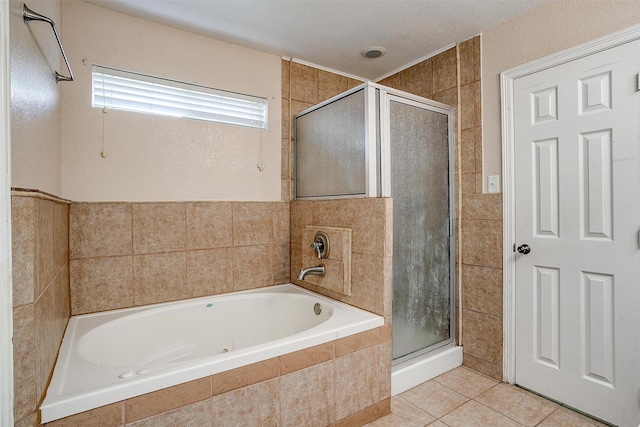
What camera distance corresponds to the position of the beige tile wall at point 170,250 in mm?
1819

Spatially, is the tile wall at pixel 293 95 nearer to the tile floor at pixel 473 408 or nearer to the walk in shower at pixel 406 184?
the walk in shower at pixel 406 184

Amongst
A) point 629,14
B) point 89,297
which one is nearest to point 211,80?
point 89,297

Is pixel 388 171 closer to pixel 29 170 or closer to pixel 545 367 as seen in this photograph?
pixel 545 367

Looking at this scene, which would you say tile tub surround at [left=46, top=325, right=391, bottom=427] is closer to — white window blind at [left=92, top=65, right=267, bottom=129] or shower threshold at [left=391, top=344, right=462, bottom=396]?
shower threshold at [left=391, top=344, right=462, bottom=396]

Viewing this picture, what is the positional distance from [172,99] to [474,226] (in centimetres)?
220

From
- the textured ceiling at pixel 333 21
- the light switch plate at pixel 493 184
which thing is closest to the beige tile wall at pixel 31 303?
the textured ceiling at pixel 333 21

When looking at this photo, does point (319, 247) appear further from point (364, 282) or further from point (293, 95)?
point (293, 95)

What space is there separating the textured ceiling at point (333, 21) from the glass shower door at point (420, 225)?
1.67 ft

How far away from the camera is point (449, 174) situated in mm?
2285

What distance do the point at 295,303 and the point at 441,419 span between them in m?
1.07

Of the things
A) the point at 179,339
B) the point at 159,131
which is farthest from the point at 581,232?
the point at 159,131

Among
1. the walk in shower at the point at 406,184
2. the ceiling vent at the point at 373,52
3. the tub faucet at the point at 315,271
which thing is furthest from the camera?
the ceiling vent at the point at 373,52

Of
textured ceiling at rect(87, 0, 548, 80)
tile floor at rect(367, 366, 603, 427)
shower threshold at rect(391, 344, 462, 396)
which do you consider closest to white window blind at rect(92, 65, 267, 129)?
textured ceiling at rect(87, 0, 548, 80)

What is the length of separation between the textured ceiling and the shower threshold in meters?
2.17
